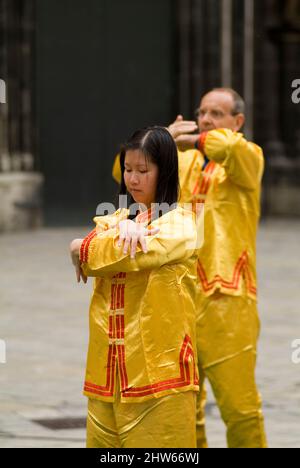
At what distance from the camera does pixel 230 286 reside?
246 inches

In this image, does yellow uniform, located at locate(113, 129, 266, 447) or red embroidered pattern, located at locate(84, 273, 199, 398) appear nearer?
red embroidered pattern, located at locate(84, 273, 199, 398)

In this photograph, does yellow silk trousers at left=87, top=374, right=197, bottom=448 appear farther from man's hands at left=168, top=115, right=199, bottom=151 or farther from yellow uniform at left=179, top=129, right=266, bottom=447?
yellow uniform at left=179, top=129, right=266, bottom=447

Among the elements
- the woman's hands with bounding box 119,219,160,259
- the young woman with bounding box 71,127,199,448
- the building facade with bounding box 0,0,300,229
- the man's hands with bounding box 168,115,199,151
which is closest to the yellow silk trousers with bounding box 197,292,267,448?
the man's hands with bounding box 168,115,199,151

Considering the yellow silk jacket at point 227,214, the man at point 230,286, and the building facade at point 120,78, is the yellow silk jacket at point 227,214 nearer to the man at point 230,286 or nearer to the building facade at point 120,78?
the man at point 230,286

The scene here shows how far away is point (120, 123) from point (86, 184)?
111 cm

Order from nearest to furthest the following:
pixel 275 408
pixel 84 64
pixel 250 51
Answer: pixel 275 408 < pixel 84 64 < pixel 250 51

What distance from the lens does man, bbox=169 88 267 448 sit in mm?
6230

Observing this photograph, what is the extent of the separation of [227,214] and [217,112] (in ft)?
1.70

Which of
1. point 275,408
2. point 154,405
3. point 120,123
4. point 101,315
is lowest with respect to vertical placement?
point 275,408
